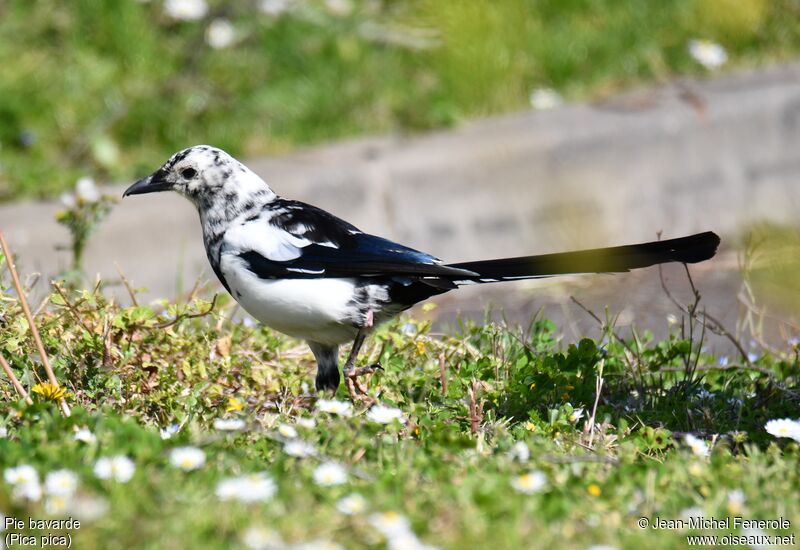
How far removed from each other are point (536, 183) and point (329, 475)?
3.48 m

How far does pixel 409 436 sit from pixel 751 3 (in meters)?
4.49

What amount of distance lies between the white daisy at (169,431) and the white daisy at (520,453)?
2.88 ft

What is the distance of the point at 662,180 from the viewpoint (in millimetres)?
6387

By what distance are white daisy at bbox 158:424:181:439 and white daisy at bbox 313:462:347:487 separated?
1.76ft

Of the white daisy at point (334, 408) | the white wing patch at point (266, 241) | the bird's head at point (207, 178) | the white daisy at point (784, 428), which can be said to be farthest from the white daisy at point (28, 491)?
the white daisy at point (784, 428)

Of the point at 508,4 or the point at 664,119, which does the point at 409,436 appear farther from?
the point at 508,4

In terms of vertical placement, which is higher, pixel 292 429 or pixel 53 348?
pixel 53 348

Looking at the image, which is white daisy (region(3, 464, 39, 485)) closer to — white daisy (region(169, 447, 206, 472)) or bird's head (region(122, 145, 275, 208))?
white daisy (region(169, 447, 206, 472))

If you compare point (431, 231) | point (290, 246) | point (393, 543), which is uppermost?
point (431, 231)

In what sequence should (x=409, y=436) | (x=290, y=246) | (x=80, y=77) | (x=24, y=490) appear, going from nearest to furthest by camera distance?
(x=24, y=490), (x=409, y=436), (x=290, y=246), (x=80, y=77)

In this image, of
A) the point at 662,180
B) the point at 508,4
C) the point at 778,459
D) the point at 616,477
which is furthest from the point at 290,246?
the point at 508,4

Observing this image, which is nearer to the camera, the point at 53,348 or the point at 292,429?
the point at 292,429

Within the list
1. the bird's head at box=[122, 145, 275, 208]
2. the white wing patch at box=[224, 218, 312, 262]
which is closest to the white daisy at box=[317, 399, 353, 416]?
the white wing patch at box=[224, 218, 312, 262]

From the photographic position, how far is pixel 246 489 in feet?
9.02
